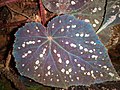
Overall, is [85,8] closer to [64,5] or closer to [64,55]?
[64,5]

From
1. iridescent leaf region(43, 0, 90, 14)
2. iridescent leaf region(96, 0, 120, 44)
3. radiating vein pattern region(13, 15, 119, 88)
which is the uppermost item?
iridescent leaf region(43, 0, 90, 14)

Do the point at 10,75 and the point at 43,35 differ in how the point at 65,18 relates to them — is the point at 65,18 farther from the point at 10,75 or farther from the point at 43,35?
the point at 10,75

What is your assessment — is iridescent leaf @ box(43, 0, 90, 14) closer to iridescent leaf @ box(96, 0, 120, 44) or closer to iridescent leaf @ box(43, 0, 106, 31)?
iridescent leaf @ box(43, 0, 106, 31)

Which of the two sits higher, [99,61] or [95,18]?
[95,18]

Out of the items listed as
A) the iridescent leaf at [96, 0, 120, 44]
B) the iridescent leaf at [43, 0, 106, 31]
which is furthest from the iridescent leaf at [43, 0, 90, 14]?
the iridescent leaf at [96, 0, 120, 44]

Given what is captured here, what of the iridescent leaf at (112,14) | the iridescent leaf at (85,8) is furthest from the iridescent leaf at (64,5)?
the iridescent leaf at (112,14)

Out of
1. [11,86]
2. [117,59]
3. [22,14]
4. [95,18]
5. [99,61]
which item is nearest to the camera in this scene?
[99,61]

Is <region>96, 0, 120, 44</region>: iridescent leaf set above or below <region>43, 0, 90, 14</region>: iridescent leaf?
below

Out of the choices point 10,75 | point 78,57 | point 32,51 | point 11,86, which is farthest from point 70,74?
point 11,86
